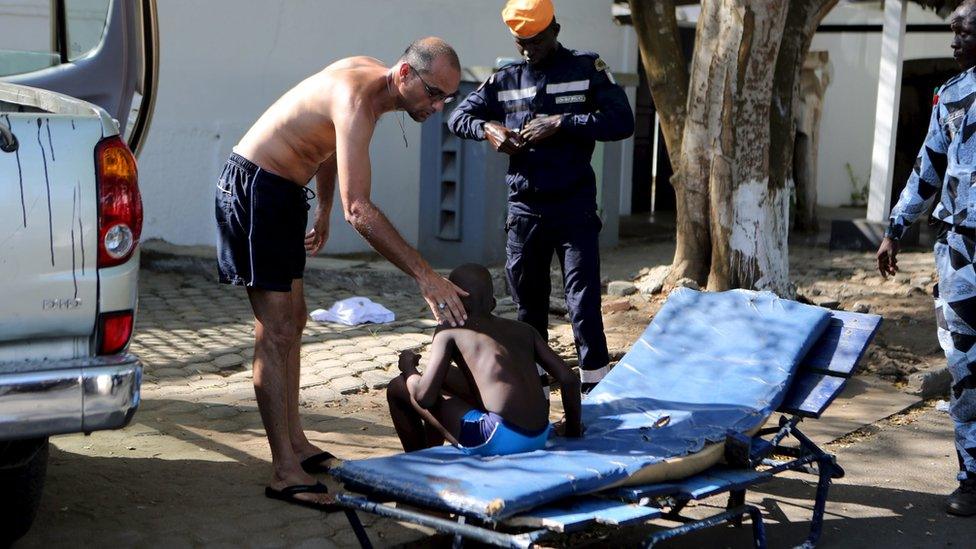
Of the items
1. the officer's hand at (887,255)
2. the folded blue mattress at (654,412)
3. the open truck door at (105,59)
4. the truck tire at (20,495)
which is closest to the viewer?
the folded blue mattress at (654,412)

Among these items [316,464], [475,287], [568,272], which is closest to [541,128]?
[568,272]

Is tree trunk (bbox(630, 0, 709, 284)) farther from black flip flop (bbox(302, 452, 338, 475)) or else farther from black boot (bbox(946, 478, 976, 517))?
black flip flop (bbox(302, 452, 338, 475))

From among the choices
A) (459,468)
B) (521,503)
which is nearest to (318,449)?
(459,468)

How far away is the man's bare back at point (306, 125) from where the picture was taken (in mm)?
4305

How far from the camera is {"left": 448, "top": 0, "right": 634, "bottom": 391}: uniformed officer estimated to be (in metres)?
5.19

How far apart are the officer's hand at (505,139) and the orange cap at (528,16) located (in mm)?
437

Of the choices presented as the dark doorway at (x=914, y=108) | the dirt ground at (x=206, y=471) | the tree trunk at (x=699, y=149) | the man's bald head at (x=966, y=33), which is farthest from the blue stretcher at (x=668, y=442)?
the dark doorway at (x=914, y=108)

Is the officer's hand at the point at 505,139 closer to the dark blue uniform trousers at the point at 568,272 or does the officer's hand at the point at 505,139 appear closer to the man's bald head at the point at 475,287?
the dark blue uniform trousers at the point at 568,272

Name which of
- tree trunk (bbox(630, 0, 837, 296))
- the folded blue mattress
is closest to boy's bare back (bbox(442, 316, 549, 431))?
the folded blue mattress

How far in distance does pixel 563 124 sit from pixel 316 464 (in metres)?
1.83

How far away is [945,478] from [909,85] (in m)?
11.7

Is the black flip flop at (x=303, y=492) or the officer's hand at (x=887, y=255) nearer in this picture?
the black flip flop at (x=303, y=492)

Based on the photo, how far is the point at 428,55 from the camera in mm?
4184

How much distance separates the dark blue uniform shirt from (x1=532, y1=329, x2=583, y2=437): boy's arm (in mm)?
1243
